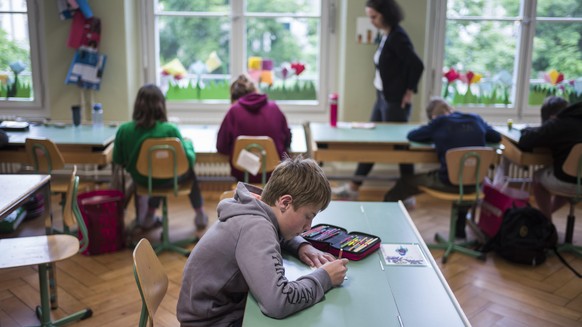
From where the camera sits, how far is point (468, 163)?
3.37m

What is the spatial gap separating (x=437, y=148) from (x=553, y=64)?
2.22m

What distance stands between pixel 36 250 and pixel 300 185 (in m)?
1.43

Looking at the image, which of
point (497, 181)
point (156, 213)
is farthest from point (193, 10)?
point (497, 181)

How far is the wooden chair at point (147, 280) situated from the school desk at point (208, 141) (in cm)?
199

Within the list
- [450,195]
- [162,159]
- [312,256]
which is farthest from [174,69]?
[312,256]

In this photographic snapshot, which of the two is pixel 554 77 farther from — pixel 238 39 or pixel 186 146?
pixel 186 146

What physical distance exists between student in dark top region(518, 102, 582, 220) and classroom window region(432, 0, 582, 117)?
144 centimetres

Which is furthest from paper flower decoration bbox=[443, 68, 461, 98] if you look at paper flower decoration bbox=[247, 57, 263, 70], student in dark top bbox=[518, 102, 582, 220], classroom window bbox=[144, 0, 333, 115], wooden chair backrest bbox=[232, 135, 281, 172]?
wooden chair backrest bbox=[232, 135, 281, 172]

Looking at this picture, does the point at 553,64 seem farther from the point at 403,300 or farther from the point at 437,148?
the point at 403,300

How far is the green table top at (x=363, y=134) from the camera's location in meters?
3.64

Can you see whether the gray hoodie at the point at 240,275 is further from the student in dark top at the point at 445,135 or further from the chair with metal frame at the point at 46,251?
the student in dark top at the point at 445,135

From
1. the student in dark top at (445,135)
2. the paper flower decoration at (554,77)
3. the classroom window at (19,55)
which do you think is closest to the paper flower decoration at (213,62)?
the classroom window at (19,55)

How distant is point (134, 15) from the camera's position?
4789 millimetres

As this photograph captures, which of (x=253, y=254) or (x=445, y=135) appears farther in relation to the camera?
(x=445, y=135)
